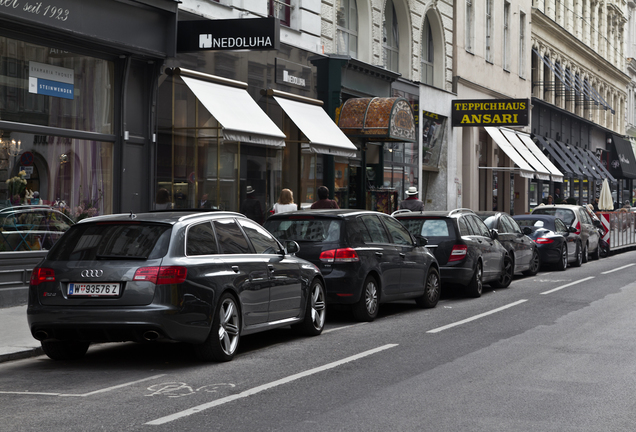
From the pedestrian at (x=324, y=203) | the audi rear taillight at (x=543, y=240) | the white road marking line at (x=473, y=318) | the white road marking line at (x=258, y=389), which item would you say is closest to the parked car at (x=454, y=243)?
the white road marking line at (x=473, y=318)

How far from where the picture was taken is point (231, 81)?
18531 millimetres

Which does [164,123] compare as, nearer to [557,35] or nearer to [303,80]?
[303,80]

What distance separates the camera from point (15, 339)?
10086mm

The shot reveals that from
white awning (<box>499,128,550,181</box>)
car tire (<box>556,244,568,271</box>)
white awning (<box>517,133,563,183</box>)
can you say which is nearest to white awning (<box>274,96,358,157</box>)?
car tire (<box>556,244,568,271</box>)

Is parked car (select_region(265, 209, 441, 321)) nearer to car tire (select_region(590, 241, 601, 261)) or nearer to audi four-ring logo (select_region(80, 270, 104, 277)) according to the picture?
audi four-ring logo (select_region(80, 270, 104, 277))

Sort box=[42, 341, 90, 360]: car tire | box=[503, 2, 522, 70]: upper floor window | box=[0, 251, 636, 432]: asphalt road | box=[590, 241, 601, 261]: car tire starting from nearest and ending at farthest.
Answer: box=[0, 251, 636, 432]: asphalt road < box=[42, 341, 90, 360]: car tire < box=[590, 241, 601, 261]: car tire < box=[503, 2, 522, 70]: upper floor window

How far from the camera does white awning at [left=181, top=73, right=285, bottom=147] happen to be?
55.6 ft

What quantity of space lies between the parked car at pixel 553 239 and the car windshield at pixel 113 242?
13.9 meters

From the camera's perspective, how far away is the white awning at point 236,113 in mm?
16944

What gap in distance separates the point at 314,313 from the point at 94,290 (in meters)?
3.22

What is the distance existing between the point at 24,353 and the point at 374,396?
13.7 feet

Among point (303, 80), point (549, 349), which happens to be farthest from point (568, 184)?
point (549, 349)

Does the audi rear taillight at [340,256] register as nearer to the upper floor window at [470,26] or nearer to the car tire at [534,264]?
the car tire at [534,264]

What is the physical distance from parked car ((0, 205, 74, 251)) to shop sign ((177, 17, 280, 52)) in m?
4.09
